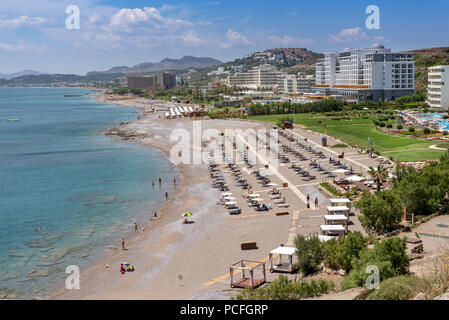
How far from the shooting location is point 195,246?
28.0m

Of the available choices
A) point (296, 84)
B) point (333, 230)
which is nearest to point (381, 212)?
point (333, 230)

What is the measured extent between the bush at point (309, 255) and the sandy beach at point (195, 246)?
58.6 inches

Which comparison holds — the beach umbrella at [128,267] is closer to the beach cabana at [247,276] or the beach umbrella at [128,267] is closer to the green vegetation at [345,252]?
the beach cabana at [247,276]

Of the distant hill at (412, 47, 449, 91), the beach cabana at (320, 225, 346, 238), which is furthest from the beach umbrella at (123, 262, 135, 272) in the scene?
the distant hill at (412, 47, 449, 91)

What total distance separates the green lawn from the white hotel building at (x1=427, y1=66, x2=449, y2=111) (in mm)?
13979

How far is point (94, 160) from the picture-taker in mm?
62406

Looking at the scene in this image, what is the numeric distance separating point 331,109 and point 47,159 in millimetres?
61517

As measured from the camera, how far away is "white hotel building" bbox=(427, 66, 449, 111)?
84562mm

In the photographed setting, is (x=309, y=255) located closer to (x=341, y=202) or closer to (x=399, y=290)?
(x=399, y=290)

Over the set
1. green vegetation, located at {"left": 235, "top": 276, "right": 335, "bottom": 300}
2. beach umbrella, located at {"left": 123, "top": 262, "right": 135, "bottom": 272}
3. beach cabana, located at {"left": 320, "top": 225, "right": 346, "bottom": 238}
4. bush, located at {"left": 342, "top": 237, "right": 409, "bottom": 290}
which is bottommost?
beach umbrella, located at {"left": 123, "top": 262, "right": 135, "bottom": 272}

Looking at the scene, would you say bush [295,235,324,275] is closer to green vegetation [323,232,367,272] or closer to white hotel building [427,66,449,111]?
green vegetation [323,232,367,272]

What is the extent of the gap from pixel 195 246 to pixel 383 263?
14.0 m
